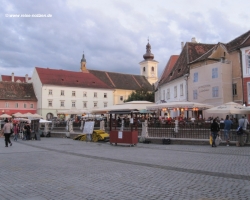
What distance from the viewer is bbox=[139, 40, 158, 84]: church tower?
10550 cm

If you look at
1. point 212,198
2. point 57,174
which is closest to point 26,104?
point 57,174

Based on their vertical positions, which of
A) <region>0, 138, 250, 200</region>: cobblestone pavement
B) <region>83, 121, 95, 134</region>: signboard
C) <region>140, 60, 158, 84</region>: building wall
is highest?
<region>140, 60, 158, 84</region>: building wall

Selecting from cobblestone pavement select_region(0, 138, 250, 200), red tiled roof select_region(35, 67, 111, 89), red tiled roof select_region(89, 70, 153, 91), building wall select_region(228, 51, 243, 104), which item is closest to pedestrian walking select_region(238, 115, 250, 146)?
cobblestone pavement select_region(0, 138, 250, 200)

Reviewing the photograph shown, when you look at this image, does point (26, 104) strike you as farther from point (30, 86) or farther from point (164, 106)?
point (164, 106)

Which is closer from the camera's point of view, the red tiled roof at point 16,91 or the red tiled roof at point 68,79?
the red tiled roof at point 16,91

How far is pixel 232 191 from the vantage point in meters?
7.18

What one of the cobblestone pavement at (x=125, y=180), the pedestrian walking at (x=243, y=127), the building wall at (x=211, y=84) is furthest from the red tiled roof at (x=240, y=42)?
the cobblestone pavement at (x=125, y=180)

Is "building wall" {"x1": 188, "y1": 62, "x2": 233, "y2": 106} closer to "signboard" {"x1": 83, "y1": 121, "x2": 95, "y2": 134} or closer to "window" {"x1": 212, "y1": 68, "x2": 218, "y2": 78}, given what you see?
"window" {"x1": 212, "y1": 68, "x2": 218, "y2": 78}

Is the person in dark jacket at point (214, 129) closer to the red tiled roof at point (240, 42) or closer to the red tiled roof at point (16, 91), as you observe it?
the red tiled roof at point (240, 42)

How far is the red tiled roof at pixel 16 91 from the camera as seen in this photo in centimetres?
6856

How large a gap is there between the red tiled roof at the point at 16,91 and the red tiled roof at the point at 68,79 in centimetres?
498

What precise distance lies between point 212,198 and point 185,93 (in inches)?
1464

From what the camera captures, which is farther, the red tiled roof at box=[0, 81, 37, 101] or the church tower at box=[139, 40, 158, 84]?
the church tower at box=[139, 40, 158, 84]

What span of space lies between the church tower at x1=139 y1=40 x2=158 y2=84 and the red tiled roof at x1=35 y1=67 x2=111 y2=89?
2757 centimetres
